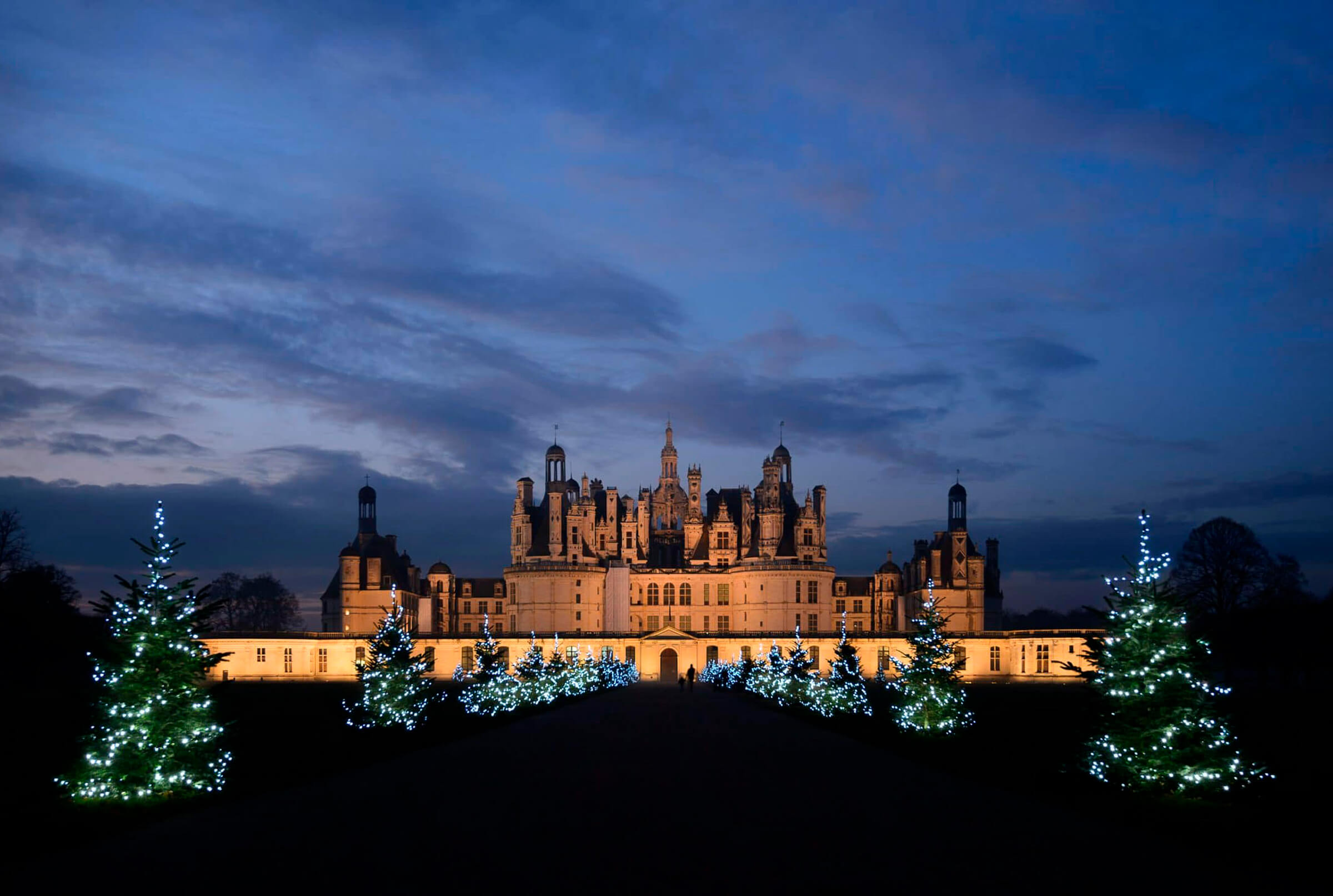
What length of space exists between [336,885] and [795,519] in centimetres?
9744

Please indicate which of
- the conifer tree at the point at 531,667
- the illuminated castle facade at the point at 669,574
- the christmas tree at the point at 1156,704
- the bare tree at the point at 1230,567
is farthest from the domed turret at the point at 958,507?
the christmas tree at the point at 1156,704

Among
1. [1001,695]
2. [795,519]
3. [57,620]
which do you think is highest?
[795,519]

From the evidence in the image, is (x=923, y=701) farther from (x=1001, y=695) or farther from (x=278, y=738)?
(x=1001, y=695)

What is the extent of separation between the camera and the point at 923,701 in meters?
33.4

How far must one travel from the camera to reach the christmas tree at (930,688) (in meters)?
33.1

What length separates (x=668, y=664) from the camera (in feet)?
353

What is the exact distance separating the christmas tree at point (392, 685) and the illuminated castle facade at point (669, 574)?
65.8 m

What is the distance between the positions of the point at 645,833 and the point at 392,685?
2223cm

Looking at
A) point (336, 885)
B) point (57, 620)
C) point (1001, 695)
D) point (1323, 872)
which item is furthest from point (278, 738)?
point (1001, 695)

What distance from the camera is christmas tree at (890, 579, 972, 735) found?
108 feet

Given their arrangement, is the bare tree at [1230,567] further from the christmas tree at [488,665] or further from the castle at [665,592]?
the christmas tree at [488,665]

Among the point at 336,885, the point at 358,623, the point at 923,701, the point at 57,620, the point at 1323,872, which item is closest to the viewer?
the point at 336,885

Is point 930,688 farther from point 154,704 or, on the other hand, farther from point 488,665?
point 488,665

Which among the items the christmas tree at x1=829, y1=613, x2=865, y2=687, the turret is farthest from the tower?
the christmas tree at x1=829, y1=613, x2=865, y2=687
